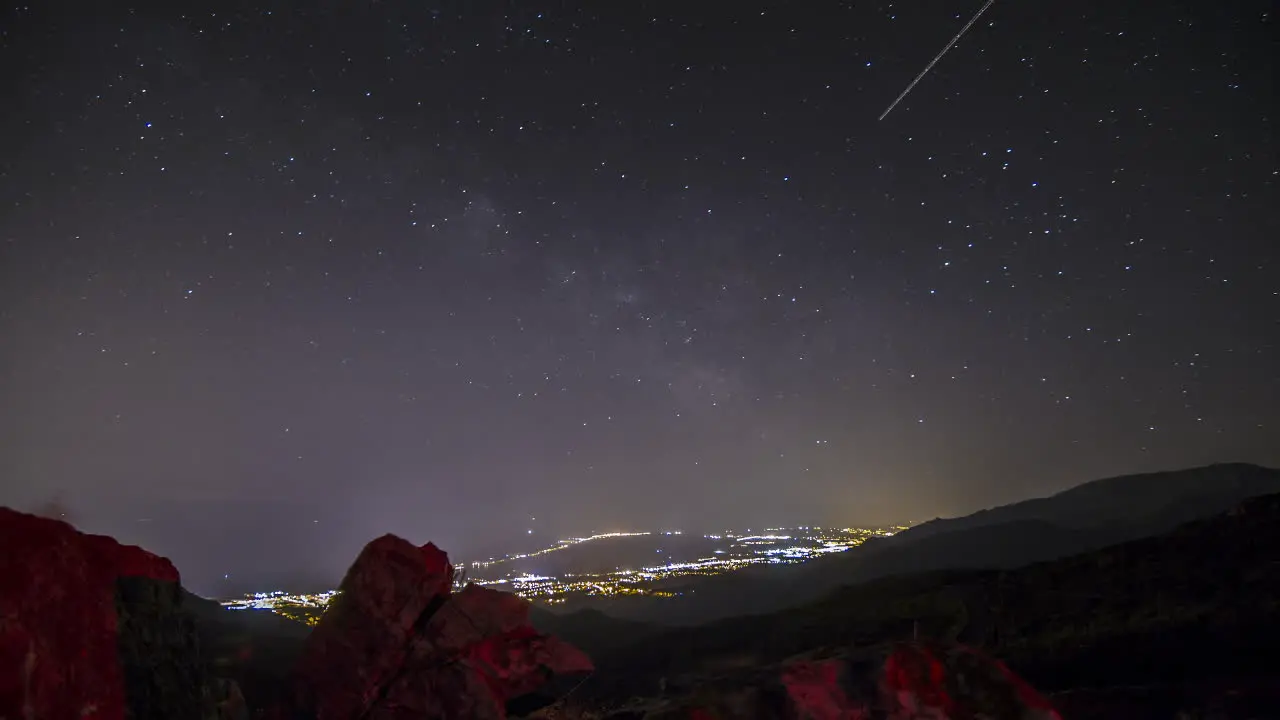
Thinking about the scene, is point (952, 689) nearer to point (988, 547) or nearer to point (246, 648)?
point (246, 648)

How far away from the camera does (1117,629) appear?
77.3 feet

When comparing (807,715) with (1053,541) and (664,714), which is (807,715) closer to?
(664,714)

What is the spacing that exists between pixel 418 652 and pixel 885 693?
65.3 ft

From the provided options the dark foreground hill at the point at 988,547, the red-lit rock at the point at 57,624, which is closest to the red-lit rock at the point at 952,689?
the red-lit rock at the point at 57,624

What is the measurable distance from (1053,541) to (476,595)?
7471cm

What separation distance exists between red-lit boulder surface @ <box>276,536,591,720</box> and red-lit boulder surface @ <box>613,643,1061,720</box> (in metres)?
12.1

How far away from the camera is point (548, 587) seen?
105 metres

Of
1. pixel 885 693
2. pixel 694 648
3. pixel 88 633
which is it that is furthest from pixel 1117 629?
pixel 88 633

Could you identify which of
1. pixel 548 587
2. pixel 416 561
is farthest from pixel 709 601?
pixel 416 561

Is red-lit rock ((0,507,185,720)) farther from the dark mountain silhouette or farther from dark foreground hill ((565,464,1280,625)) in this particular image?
the dark mountain silhouette

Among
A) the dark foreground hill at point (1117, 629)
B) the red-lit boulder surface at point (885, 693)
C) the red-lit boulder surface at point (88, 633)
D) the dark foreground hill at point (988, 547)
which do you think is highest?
the red-lit boulder surface at point (88, 633)

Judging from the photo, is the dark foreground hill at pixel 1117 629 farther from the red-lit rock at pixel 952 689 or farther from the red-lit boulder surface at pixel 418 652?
the red-lit boulder surface at pixel 418 652

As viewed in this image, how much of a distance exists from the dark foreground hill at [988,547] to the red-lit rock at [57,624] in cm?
5602

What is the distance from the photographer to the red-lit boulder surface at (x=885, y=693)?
44.2 ft
